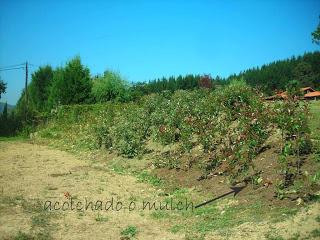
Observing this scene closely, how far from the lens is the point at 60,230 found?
6.12 meters

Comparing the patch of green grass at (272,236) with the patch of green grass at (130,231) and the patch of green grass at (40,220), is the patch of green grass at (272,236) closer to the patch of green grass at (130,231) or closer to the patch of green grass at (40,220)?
the patch of green grass at (130,231)

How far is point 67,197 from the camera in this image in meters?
8.19

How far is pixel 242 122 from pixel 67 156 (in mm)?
8374

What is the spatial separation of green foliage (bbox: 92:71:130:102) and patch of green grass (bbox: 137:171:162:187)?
2352 centimetres

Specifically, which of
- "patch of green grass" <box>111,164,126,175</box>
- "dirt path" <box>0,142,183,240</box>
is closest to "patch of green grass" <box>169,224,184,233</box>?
"dirt path" <box>0,142,183,240</box>

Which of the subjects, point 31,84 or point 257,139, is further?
point 31,84

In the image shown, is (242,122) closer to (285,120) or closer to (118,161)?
(285,120)

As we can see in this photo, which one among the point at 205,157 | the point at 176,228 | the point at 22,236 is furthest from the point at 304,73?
the point at 22,236

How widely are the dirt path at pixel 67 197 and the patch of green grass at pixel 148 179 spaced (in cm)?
26

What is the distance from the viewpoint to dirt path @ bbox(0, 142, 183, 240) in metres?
6.11

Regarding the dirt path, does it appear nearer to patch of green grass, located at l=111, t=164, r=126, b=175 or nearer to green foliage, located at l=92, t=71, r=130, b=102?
patch of green grass, located at l=111, t=164, r=126, b=175

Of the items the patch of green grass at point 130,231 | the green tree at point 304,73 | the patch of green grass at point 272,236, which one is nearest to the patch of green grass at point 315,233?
the patch of green grass at point 272,236

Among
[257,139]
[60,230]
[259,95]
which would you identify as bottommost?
[60,230]

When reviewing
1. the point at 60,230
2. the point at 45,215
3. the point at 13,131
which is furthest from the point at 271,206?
the point at 13,131
